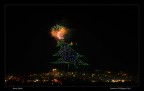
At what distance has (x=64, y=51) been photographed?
7.55m

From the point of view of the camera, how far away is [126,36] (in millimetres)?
7582

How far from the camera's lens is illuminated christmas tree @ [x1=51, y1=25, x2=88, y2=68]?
754 centimetres

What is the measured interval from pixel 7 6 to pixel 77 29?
0.78 metres

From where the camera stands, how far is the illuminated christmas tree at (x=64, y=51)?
7.54m

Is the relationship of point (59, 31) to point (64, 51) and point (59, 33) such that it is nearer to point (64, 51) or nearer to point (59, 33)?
point (59, 33)

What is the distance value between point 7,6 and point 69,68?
0.93 metres

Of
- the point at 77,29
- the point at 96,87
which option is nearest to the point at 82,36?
the point at 77,29

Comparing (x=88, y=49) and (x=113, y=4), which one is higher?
(x=113, y=4)

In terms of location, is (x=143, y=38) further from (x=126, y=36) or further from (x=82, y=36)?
(x=82, y=36)

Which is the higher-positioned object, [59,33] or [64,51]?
[59,33]

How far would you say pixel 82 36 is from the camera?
7566mm

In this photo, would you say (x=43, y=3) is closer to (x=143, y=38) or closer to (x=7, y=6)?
(x=7, y=6)

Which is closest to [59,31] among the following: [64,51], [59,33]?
[59,33]

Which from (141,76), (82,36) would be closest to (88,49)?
(82,36)
